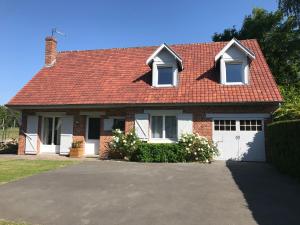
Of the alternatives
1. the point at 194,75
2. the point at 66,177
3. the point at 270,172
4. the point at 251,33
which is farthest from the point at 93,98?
the point at 251,33

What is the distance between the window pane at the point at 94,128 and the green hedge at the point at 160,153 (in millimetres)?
3773

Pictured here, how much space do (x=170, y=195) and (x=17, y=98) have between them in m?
14.0

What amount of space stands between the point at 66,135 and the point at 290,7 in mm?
14150

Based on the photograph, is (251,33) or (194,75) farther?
(251,33)

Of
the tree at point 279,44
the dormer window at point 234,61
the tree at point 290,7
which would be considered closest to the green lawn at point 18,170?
the dormer window at point 234,61

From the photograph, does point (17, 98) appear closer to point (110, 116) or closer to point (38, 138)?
point (38, 138)

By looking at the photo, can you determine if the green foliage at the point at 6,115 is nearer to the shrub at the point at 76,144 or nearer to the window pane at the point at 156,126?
the shrub at the point at 76,144

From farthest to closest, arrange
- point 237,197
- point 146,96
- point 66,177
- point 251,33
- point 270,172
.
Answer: point 251,33 < point 146,96 < point 270,172 < point 66,177 < point 237,197

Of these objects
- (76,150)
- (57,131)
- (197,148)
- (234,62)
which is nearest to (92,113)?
(76,150)

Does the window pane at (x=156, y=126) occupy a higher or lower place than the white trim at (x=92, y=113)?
lower

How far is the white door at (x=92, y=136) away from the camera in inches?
714

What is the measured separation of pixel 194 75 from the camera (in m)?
17.9

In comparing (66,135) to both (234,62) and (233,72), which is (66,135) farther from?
(234,62)

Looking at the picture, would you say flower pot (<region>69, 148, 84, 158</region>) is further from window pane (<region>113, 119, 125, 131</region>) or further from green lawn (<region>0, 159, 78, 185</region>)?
green lawn (<region>0, 159, 78, 185</region>)
